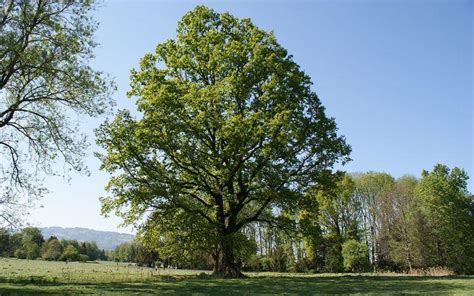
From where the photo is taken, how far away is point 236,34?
33.7 meters

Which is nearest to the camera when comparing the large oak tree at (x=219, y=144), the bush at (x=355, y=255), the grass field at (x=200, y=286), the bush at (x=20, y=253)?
the grass field at (x=200, y=286)

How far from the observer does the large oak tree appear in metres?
29.2

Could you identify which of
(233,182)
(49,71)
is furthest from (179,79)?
(49,71)

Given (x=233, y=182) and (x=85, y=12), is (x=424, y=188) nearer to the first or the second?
(x=233, y=182)

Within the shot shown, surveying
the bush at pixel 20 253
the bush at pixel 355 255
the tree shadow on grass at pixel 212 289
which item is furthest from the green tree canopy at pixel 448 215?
the bush at pixel 20 253

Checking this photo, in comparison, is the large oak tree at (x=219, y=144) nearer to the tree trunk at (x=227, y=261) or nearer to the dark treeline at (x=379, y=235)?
the tree trunk at (x=227, y=261)

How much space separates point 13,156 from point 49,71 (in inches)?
221

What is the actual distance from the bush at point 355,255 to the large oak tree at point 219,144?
2948 cm

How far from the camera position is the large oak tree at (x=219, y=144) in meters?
29.2

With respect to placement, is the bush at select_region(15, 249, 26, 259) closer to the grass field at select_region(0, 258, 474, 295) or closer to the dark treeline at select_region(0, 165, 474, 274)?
the dark treeline at select_region(0, 165, 474, 274)

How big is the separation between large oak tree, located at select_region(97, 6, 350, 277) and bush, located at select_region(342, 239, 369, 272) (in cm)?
2948

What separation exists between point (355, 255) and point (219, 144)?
34842 millimetres

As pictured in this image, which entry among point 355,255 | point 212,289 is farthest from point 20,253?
point 212,289

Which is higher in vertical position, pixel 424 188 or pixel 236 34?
pixel 236 34
